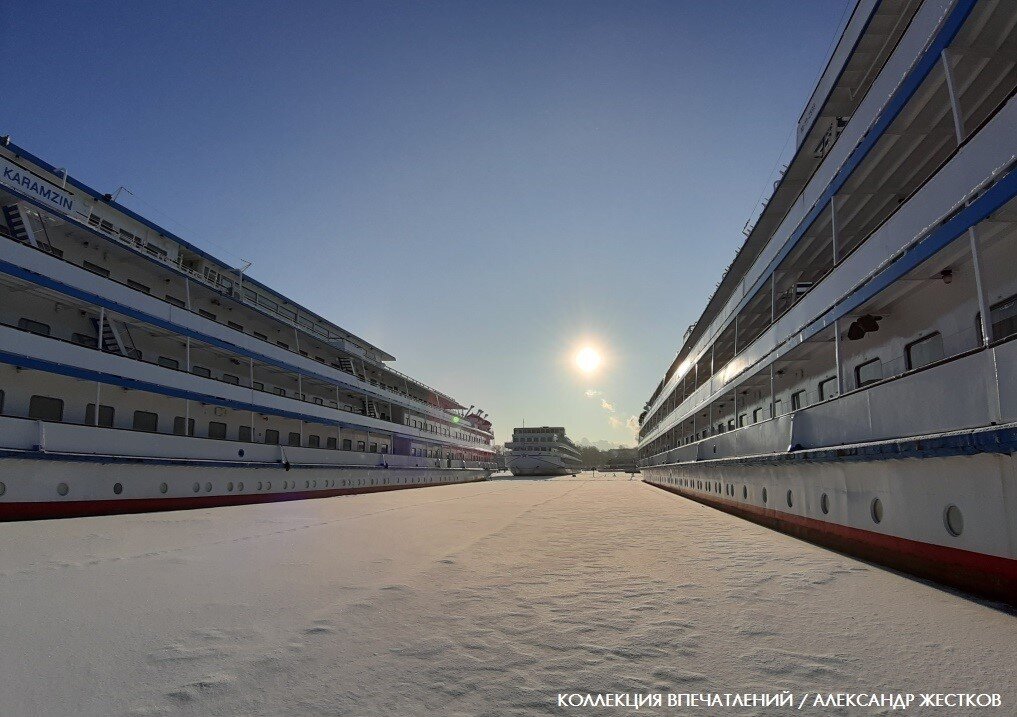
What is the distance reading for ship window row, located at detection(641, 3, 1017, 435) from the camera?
6.53m

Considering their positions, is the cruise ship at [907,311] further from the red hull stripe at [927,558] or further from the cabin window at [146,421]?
the cabin window at [146,421]

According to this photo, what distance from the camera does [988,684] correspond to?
126 inches

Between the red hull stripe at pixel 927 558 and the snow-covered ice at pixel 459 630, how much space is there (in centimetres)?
35

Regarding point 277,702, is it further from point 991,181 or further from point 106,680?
point 991,181

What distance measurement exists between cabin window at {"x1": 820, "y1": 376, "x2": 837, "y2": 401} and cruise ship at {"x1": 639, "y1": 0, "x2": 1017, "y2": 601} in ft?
0.17

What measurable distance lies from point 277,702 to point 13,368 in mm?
16920

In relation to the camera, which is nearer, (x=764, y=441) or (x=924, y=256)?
(x=924, y=256)

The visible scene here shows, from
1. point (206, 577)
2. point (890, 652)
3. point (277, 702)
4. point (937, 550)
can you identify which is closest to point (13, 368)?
point (206, 577)

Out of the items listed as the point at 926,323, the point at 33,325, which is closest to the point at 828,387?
the point at 926,323

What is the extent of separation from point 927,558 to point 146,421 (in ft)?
72.5

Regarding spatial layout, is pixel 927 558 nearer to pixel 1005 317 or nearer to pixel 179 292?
pixel 1005 317

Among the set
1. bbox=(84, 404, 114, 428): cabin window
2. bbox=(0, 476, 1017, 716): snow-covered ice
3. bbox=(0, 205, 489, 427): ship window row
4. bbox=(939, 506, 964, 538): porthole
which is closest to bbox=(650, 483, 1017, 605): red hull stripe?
bbox=(939, 506, 964, 538): porthole

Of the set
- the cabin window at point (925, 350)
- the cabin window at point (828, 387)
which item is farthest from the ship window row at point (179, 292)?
the cabin window at point (828, 387)

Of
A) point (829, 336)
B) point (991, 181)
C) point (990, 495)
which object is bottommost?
point (990, 495)
